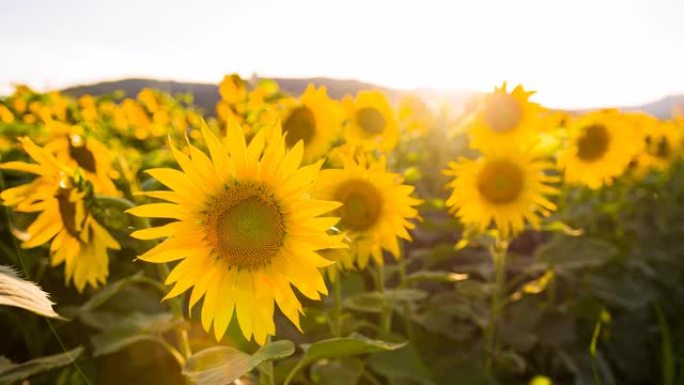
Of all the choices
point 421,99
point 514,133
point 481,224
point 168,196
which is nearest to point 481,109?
point 514,133

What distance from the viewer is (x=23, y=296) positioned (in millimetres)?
700

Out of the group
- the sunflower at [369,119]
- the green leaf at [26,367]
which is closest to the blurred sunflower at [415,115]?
the sunflower at [369,119]

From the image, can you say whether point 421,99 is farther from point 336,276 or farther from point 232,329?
point 232,329

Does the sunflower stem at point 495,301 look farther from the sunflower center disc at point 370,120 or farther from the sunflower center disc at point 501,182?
the sunflower center disc at point 370,120

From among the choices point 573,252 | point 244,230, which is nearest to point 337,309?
point 244,230

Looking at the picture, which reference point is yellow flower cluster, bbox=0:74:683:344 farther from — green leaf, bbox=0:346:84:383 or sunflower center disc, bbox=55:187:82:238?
green leaf, bbox=0:346:84:383

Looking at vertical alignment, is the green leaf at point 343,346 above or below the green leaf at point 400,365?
above

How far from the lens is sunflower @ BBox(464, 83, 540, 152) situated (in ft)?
8.49

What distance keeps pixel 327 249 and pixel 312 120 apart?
1715 mm

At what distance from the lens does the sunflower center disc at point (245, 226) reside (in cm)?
119

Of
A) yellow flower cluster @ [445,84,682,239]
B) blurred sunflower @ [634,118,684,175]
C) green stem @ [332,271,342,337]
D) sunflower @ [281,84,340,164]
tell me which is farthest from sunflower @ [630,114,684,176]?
green stem @ [332,271,342,337]

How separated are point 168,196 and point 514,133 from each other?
201 centimetres

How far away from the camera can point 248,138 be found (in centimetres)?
181

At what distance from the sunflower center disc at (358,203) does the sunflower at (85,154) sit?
591 millimetres
